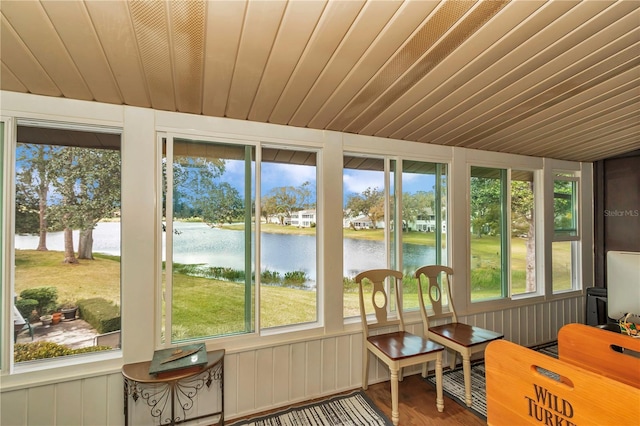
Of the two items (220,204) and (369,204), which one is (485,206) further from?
(220,204)

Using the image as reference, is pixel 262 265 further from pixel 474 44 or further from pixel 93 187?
pixel 474 44

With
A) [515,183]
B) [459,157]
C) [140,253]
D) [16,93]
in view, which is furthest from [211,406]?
[515,183]

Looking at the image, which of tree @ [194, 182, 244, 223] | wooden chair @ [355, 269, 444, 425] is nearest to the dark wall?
wooden chair @ [355, 269, 444, 425]

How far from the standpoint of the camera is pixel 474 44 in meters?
1.25

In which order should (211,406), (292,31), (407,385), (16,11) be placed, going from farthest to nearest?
(407,385), (211,406), (292,31), (16,11)

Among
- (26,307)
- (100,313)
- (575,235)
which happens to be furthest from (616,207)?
(26,307)

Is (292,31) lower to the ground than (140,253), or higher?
higher

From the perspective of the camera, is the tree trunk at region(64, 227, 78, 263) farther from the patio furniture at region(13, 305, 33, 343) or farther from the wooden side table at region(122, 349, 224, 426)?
the wooden side table at region(122, 349, 224, 426)

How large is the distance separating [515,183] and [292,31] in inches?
131

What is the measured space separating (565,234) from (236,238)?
408cm

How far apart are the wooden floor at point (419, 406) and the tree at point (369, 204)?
1470 millimetres

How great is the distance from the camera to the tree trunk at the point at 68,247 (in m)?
1.80

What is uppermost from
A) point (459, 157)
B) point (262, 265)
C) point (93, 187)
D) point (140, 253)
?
point (459, 157)

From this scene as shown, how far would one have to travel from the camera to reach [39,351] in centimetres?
172
